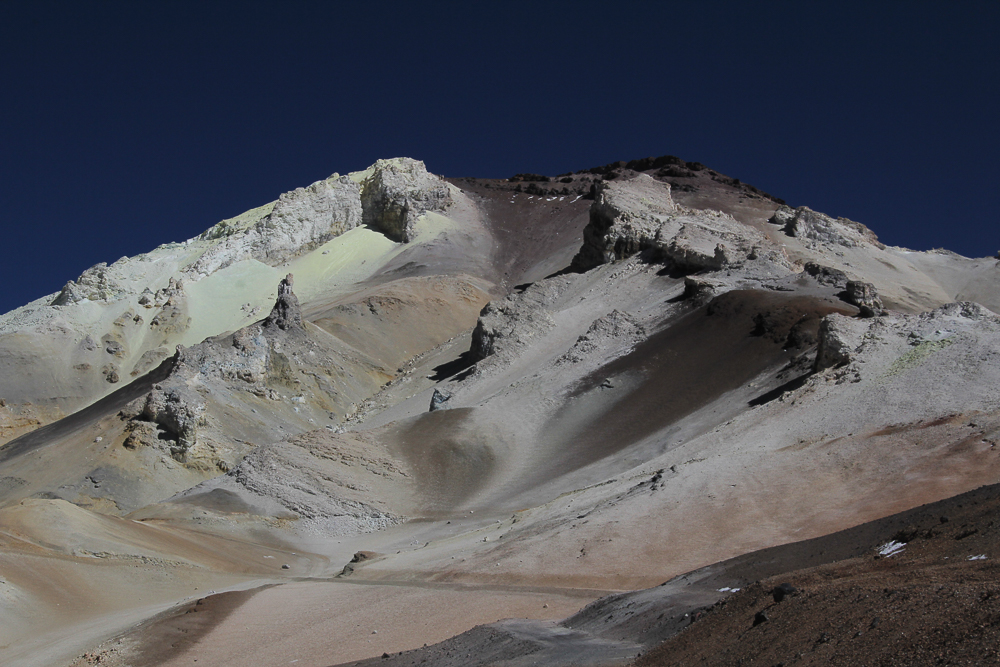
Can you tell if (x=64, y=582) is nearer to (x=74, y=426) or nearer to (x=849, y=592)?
(x=849, y=592)

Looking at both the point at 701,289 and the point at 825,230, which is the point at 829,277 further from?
the point at 825,230

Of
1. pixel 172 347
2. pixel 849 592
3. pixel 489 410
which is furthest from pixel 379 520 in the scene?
pixel 172 347

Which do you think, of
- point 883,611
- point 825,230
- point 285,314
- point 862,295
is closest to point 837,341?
point 862,295

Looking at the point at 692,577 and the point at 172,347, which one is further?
the point at 172,347

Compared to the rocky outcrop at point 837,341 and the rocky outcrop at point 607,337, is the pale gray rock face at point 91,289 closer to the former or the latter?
the rocky outcrop at point 607,337

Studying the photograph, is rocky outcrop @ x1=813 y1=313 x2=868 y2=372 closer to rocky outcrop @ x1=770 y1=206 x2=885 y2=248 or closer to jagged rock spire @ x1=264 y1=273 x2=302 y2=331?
jagged rock spire @ x1=264 y1=273 x2=302 y2=331

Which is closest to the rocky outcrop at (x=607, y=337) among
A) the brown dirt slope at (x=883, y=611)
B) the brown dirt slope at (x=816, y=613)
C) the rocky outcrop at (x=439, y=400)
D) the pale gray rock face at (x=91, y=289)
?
the rocky outcrop at (x=439, y=400)
